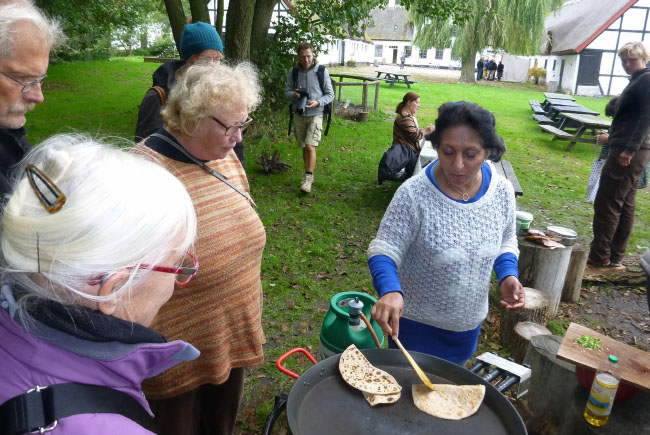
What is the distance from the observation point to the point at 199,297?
1929 mm

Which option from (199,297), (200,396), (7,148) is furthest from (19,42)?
(200,396)

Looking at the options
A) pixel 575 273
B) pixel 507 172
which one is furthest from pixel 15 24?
pixel 507 172

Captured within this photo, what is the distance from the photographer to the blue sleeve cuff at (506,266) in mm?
2225

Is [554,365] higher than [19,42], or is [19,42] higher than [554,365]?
[19,42]

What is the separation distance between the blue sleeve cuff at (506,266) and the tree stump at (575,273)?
2.84m

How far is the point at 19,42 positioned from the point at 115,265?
134 cm

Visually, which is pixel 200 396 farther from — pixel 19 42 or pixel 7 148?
pixel 19 42

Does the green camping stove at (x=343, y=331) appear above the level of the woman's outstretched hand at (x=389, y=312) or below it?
below

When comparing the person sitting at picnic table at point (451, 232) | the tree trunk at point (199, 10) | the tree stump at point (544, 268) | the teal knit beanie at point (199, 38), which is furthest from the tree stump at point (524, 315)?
the tree trunk at point (199, 10)

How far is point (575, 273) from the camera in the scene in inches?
184

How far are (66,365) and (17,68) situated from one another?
141cm

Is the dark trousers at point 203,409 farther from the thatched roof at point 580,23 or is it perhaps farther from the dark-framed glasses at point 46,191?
the thatched roof at point 580,23

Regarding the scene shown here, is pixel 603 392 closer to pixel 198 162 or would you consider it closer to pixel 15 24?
pixel 198 162

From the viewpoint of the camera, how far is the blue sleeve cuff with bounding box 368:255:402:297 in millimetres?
1946
